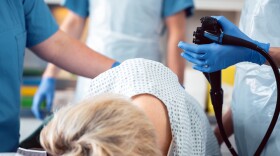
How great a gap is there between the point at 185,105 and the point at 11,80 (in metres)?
0.45

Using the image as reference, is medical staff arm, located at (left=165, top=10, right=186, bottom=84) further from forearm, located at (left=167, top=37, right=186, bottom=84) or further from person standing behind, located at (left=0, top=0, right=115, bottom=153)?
person standing behind, located at (left=0, top=0, right=115, bottom=153)

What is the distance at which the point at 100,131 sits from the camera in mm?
607

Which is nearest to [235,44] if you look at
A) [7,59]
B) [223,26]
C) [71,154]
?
[223,26]

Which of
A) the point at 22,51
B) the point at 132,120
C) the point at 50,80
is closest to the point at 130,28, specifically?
the point at 50,80

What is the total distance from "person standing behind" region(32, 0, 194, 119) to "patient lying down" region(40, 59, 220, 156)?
0.83 meters

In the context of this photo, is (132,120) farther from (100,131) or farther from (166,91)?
(166,91)


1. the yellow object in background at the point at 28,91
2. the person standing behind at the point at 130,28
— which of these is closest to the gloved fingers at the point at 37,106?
the person standing behind at the point at 130,28

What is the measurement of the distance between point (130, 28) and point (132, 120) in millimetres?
1127

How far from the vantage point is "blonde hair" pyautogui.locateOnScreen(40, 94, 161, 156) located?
60 centimetres

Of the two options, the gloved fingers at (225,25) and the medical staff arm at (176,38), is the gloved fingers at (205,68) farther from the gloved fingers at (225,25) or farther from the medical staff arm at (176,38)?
the medical staff arm at (176,38)

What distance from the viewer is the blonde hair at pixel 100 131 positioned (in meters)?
0.60

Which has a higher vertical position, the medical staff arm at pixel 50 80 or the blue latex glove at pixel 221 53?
the blue latex glove at pixel 221 53

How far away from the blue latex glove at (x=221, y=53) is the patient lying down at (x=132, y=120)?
71mm

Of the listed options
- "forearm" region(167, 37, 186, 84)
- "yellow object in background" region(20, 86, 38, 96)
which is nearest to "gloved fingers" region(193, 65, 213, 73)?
"forearm" region(167, 37, 186, 84)
